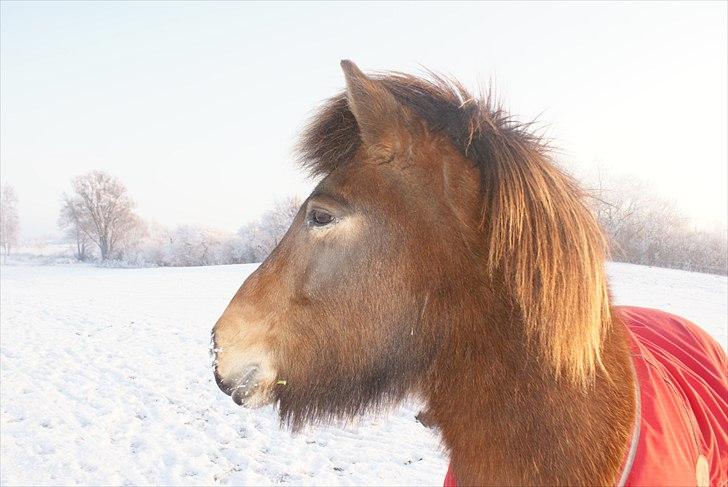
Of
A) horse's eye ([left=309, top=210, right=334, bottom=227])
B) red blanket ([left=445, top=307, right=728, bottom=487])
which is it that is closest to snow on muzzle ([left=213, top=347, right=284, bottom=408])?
horse's eye ([left=309, top=210, right=334, bottom=227])

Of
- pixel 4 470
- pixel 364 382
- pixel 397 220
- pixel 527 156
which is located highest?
pixel 527 156

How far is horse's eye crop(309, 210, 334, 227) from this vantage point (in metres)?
1.70

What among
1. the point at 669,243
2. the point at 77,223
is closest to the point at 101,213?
the point at 77,223

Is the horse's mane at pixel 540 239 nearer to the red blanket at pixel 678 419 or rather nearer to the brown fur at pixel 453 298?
the brown fur at pixel 453 298

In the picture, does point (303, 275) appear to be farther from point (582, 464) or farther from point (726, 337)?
point (726, 337)

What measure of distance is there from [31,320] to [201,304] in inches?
222

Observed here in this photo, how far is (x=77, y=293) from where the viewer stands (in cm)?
2169

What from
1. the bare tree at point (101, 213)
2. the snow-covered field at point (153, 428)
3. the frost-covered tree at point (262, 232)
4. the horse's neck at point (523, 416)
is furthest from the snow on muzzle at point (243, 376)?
the bare tree at point (101, 213)

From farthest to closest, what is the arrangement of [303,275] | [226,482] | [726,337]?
[726,337], [226,482], [303,275]

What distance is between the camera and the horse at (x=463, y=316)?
4.81 feet

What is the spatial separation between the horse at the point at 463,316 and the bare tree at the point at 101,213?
6434cm

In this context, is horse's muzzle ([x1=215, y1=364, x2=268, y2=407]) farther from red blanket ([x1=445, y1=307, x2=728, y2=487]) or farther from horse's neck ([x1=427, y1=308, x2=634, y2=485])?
red blanket ([x1=445, y1=307, x2=728, y2=487])

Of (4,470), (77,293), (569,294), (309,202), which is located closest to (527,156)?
(569,294)

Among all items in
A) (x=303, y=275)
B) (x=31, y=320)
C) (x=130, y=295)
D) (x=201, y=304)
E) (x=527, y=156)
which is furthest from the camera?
(x=130, y=295)
